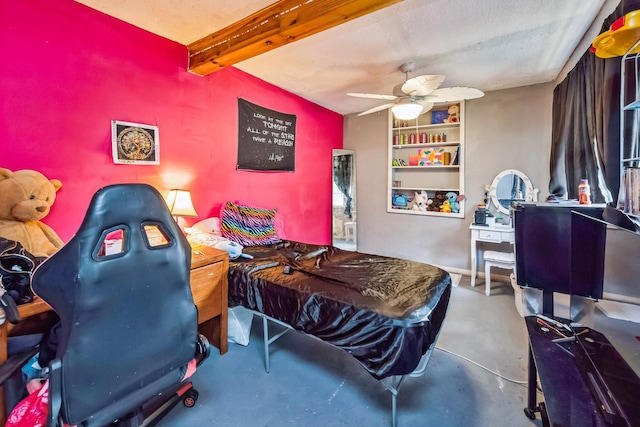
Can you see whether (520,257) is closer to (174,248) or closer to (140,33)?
(174,248)

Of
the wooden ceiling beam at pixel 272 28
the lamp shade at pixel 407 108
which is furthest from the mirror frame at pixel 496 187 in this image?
the wooden ceiling beam at pixel 272 28

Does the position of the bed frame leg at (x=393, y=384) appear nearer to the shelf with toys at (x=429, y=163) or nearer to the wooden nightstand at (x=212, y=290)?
the wooden nightstand at (x=212, y=290)

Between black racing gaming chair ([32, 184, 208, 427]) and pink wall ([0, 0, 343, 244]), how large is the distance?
1.31m

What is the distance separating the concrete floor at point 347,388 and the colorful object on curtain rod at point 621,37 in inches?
73.1

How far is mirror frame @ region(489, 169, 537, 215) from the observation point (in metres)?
3.53

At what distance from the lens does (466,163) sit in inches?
154

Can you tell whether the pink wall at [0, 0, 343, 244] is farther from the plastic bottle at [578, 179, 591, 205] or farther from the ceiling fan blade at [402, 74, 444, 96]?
the plastic bottle at [578, 179, 591, 205]

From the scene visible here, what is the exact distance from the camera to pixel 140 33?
7.30 feet

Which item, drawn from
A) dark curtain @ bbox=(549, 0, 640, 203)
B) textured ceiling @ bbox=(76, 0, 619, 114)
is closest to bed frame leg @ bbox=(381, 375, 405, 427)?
dark curtain @ bbox=(549, 0, 640, 203)

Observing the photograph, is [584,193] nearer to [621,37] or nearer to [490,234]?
[621,37]

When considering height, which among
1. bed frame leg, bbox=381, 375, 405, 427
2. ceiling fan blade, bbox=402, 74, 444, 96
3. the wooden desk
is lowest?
bed frame leg, bbox=381, 375, 405, 427

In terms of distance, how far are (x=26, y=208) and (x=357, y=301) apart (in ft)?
6.11

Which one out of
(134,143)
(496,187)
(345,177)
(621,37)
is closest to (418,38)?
(621,37)

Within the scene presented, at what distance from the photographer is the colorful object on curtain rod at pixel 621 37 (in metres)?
1.17
